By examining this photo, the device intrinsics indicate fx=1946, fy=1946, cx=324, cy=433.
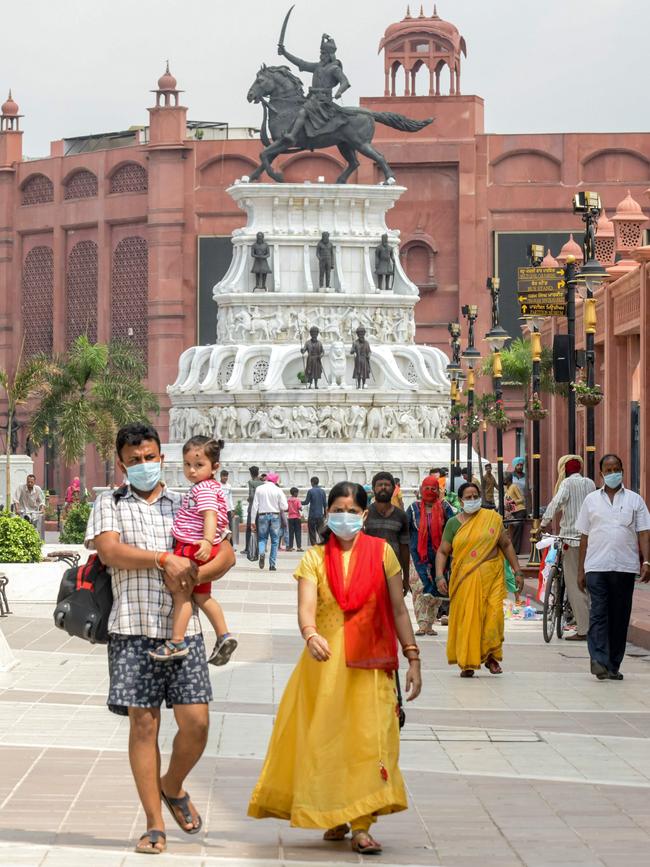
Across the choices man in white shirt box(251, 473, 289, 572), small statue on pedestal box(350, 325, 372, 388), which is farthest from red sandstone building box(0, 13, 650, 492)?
man in white shirt box(251, 473, 289, 572)

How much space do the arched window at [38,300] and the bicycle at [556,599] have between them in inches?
2442

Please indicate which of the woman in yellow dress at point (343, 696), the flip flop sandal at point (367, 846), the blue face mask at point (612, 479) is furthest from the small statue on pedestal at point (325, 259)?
the flip flop sandal at point (367, 846)

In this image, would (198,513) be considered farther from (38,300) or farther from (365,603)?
(38,300)

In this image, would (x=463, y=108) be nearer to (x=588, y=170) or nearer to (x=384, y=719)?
(x=588, y=170)

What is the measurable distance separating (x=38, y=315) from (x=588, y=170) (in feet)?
75.5

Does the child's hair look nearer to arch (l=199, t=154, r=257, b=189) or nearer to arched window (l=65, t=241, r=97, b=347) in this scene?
arch (l=199, t=154, r=257, b=189)

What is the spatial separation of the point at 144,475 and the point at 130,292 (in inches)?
2705

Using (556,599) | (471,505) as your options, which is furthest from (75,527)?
(471,505)

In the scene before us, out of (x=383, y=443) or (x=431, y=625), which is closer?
(x=431, y=625)

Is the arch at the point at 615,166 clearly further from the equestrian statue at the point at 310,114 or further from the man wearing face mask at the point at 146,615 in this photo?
the man wearing face mask at the point at 146,615

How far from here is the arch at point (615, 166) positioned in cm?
7256

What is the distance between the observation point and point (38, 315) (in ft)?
260

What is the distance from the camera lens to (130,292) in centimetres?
7594

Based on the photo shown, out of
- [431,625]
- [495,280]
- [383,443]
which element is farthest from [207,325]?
[431,625]
